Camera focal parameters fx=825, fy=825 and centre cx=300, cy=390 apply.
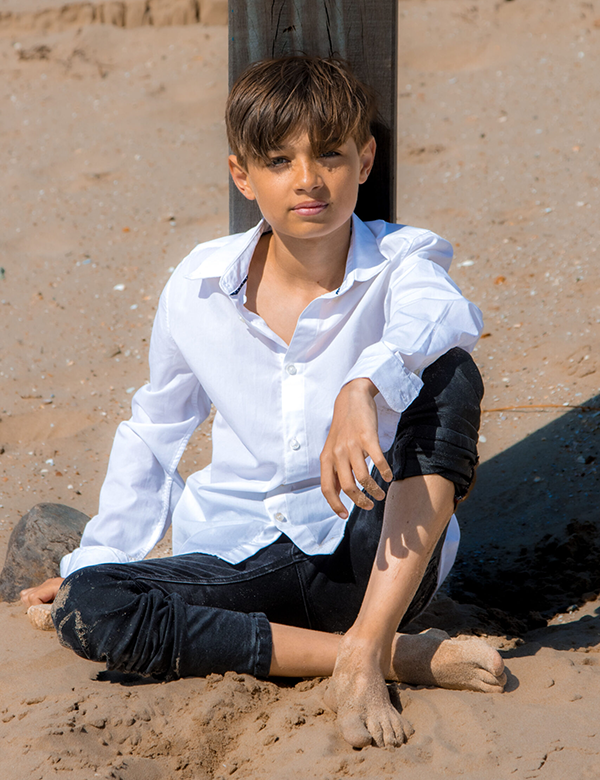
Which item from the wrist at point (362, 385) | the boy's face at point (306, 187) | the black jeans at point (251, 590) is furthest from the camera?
the boy's face at point (306, 187)

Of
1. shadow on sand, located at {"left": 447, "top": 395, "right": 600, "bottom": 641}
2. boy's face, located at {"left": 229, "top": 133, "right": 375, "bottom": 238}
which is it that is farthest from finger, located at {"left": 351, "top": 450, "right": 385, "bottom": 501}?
shadow on sand, located at {"left": 447, "top": 395, "right": 600, "bottom": 641}

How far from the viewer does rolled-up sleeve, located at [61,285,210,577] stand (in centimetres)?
222

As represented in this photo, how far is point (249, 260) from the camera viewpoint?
2.17m

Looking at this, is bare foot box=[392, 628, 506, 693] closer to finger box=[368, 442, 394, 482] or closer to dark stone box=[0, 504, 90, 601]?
finger box=[368, 442, 394, 482]

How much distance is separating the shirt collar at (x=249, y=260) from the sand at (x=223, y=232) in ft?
3.16

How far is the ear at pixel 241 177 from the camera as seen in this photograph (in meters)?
2.17

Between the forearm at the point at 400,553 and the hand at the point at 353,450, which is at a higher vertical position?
the hand at the point at 353,450

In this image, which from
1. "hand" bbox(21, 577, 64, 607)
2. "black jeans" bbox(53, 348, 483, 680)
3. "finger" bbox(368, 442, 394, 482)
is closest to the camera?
"finger" bbox(368, 442, 394, 482)

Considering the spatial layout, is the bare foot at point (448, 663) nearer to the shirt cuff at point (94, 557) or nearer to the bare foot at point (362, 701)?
the bare foot at point (362, 701)

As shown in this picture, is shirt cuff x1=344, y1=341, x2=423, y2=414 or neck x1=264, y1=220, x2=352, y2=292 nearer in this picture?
shirt cuff x1=344, y1=341, x2=423, y2=414

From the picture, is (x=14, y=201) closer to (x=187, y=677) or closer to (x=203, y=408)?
(x=203, y=408)

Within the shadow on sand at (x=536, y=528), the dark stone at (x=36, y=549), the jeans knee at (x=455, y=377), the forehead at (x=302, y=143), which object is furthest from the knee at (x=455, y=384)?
the dark stone at (x=36, y=549)

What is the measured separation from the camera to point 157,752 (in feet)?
5.56

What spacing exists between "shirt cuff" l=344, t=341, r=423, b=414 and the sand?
639mm
